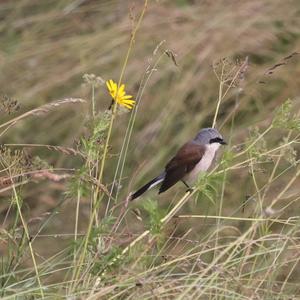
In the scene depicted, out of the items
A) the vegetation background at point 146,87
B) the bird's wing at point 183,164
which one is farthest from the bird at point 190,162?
the vegetation background at point 146,87

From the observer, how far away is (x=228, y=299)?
10.7ft

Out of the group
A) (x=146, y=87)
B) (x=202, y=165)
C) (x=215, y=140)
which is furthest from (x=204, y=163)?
(x=146, y=87)

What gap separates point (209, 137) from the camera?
460 cm

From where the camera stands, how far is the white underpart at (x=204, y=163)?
4665 millimetres

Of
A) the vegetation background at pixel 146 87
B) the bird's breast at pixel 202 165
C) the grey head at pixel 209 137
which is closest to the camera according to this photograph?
the grey head at pixel 209 137

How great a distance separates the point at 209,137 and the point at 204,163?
22 centimetres

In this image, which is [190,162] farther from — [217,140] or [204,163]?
[217,140]

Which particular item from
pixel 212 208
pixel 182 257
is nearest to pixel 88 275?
pixel 182 257

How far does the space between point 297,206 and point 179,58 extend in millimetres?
1530

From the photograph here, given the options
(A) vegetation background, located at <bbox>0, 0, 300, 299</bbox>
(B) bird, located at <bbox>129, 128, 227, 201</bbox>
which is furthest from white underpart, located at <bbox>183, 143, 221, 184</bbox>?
(A) vegetation background, located at <bbox>0, 0, 300, 299</bbox>

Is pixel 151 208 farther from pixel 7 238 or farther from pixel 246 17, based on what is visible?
pixel 246 17

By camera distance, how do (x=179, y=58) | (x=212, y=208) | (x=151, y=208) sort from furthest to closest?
(x=179, y=58), (x=212, y=208), (x=151, y=208)

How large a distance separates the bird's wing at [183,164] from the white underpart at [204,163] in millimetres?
18

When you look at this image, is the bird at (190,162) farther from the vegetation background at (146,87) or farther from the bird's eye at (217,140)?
the vegetation background at (146,87)
